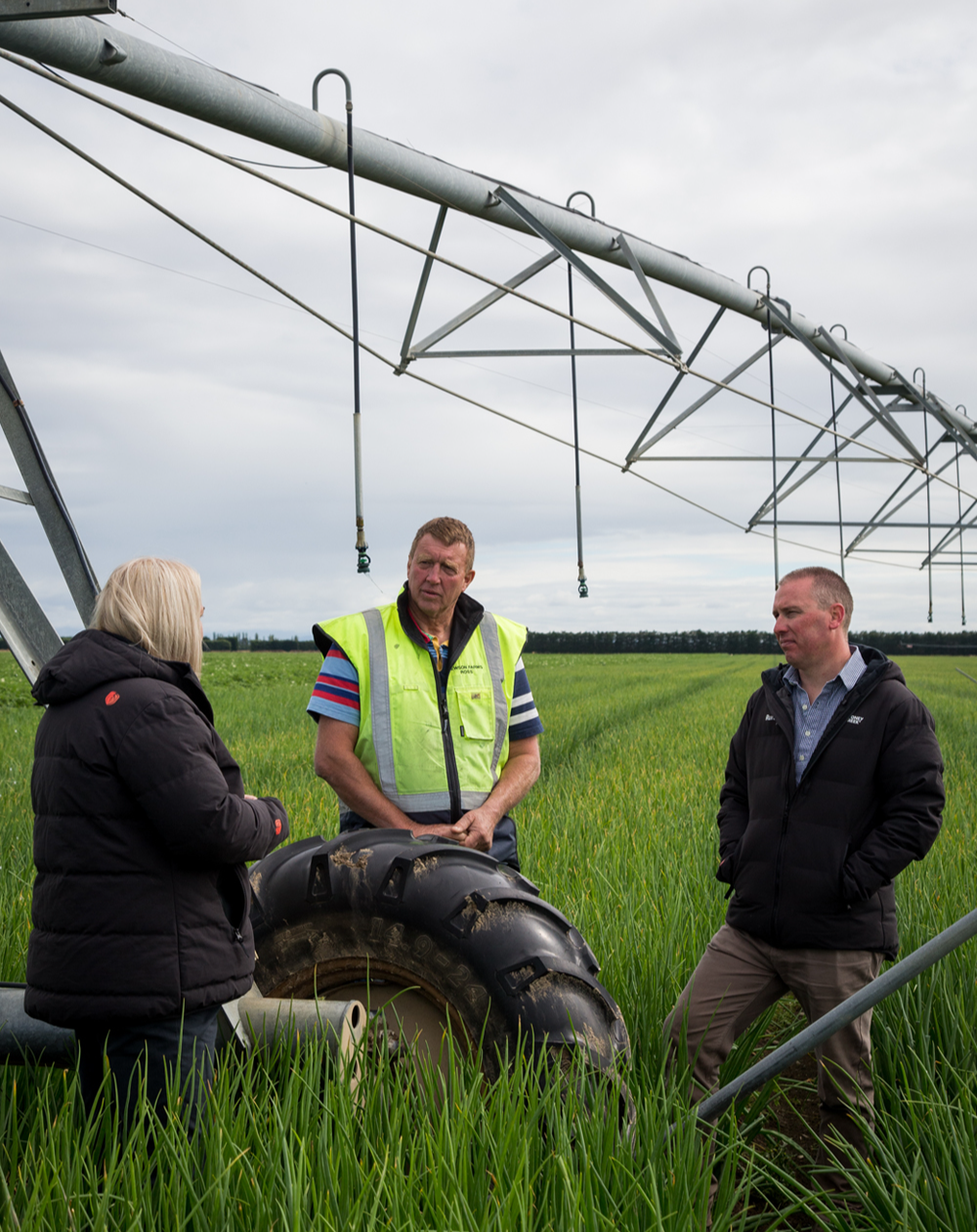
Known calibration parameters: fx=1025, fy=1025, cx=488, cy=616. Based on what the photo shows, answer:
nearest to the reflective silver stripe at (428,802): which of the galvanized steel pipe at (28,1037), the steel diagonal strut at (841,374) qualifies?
the galvanized steel pipe at (28,1037)

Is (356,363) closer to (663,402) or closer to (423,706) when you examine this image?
(423,706)

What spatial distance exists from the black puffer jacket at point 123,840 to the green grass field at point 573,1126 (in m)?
0.25

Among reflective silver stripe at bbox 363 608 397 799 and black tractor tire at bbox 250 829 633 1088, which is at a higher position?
reflective silver stripe at bbox 363 608 397 799

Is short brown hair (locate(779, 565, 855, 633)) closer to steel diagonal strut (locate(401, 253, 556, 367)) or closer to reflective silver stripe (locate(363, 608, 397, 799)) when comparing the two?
reflective silver stripe (locate(363, 608, 397, 799))

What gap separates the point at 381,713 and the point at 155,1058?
131 centimetres

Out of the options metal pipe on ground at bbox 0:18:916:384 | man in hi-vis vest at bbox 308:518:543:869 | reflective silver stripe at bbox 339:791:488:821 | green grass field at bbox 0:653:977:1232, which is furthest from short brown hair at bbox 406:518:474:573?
metal pipe on ground at bbox 0:18:916:384

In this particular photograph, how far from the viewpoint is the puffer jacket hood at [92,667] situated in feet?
6.90

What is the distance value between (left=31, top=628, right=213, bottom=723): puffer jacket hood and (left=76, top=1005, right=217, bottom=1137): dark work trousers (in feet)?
2.29

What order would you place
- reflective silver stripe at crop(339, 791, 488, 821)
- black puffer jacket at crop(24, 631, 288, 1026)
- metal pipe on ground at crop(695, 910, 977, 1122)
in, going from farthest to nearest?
reflective silver stripe at crop(339, 791, 488, 821) < black puffer jacket at crop(24, 631, 288, 1026) < metal pipe on ground at crop(695, 910, 977, 1122)

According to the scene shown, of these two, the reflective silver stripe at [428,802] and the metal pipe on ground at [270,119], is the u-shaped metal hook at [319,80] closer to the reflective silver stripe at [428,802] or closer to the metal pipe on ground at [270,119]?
the metal pipe on ground at [270,119]

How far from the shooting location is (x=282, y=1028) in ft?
7.64

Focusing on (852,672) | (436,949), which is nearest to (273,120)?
(852,672)

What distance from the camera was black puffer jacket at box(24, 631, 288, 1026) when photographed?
207 cm

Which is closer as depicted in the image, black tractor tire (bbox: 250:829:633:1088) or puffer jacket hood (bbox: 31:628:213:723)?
puffer jacket hood (bbox: 31:628:213:723)
